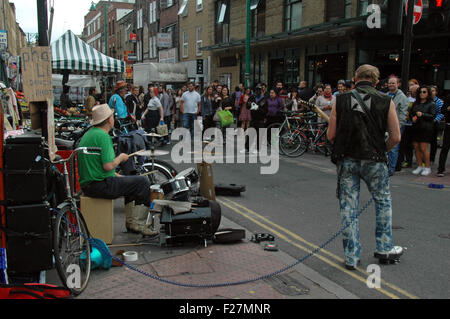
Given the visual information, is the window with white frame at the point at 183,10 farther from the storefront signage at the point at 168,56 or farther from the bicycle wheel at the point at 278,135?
the bicycle wheel at the point at 278,135

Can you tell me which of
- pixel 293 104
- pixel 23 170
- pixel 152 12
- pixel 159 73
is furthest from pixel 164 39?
pixel 23 170

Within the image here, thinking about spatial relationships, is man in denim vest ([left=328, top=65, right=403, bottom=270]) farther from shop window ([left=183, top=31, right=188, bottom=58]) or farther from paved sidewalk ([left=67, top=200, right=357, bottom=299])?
shop window ([left=183, top=31, right=188, bottom=58])

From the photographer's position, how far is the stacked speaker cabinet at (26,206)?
12.3 feet

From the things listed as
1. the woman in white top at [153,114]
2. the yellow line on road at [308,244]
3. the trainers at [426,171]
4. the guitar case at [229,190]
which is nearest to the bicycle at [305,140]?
the trainers at [426,171]

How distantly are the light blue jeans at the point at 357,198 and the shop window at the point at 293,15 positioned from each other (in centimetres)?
1857

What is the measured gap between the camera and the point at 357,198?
4711 millimetres

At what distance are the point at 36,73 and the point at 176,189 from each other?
2.08 metres

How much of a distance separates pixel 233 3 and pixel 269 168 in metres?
19.6

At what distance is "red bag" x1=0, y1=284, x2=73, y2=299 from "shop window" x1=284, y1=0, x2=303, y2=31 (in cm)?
2034

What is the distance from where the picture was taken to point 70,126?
35.9 feet

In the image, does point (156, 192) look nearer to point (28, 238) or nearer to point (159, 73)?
point (28, 238)

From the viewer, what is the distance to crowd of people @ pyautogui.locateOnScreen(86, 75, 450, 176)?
10.1 meters

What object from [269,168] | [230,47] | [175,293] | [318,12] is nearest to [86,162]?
[175,293]
